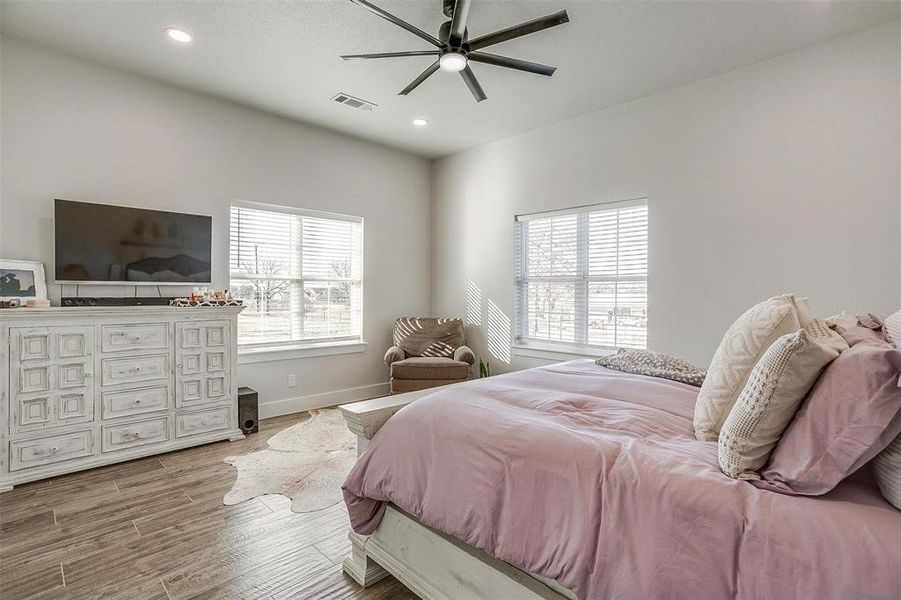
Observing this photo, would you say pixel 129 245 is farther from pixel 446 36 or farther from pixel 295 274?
pixel 446 36

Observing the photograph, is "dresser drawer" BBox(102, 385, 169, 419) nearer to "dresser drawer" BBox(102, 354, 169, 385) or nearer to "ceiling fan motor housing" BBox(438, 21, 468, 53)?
"dresser drawer" BBox(102, 354, 169, 385)

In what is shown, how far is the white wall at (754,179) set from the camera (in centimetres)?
282

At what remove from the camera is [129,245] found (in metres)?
3.39

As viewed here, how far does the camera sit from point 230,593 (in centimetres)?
180

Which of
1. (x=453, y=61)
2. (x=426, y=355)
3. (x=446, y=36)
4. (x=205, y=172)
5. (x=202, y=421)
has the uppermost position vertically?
(x=446, y=36)

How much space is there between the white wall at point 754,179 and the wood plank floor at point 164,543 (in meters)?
3.08

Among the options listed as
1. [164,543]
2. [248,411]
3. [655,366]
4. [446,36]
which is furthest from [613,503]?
[248,411]

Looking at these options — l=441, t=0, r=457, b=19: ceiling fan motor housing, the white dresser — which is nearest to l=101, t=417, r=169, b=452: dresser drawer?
the white dresser

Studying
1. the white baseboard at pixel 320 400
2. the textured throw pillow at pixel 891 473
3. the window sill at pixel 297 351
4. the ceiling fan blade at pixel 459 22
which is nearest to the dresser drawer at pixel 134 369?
the window sill at pixel 297 351

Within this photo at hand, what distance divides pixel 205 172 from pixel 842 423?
447 cm

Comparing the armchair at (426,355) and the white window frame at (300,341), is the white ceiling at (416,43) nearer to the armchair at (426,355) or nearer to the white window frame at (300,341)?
the white window frame at (300,341)

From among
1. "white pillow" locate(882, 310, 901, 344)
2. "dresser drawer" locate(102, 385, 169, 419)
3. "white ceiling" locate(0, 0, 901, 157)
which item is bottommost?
"dresser drawer" locate(102, 385, 169, 419)

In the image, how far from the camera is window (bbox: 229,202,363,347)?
14.0 ft

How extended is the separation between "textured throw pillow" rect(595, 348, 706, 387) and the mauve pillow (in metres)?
1.28
